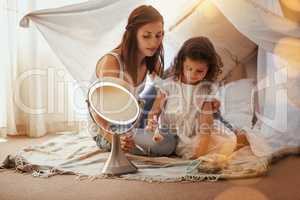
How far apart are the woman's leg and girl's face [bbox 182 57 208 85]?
296mm

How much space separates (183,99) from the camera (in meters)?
2.07

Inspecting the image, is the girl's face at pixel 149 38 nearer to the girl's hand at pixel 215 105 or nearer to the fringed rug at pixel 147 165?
the girl's hand at pixel 215 105

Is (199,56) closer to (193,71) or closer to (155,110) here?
(193,71)

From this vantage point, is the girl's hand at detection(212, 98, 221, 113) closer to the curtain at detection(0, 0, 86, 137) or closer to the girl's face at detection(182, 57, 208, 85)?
the girl's face at detection(182, 57, 208, 85)

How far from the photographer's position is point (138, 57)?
6.65ft

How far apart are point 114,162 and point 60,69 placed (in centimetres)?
122

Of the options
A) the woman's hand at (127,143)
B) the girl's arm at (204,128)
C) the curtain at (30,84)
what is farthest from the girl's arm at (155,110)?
the curtain at (30,84)

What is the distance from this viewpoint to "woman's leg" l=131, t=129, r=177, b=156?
2018 mm

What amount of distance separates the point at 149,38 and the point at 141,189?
2.52ft

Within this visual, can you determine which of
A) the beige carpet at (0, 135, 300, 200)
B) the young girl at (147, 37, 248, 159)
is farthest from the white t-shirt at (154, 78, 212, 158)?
the beige carpet at (0, 135, 300, 200)

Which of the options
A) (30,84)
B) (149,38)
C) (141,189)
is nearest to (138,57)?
(149,38)

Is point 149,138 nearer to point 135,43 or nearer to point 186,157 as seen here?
point 186,157

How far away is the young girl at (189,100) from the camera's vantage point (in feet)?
6.72

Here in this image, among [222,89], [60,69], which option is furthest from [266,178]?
[60,69]
